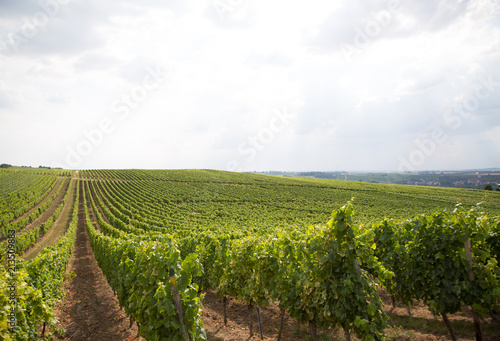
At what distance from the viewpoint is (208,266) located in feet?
38.6

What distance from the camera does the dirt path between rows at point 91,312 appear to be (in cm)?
960

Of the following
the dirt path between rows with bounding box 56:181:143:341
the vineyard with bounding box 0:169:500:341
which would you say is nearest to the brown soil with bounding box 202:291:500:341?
the vineyard with bounding box 0:169:500:341

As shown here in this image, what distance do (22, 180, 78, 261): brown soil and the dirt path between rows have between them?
11129 millimetres

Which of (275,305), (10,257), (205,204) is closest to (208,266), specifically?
(275,305)

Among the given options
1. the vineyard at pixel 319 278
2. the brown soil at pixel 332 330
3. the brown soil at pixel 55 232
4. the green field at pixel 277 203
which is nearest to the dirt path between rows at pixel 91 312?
the vineyard at pixel 319 278

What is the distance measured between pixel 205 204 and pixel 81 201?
3073 cm

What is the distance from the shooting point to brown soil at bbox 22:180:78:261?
26016 millimetres

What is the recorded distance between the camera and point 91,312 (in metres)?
11.8

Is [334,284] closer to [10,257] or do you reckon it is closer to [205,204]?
[10,257]

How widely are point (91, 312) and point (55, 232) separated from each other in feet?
94.6

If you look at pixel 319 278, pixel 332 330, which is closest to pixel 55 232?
pixel 332 330

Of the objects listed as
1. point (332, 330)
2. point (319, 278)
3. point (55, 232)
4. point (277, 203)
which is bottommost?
point (55, 232)

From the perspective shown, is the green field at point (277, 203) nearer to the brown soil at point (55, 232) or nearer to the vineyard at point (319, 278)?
the brown soil at point (55, 232)

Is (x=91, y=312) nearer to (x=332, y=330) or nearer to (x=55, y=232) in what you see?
(x=332, y=330)
